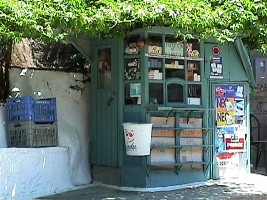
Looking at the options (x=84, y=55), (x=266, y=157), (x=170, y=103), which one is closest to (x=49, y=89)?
(x=84, y=55)

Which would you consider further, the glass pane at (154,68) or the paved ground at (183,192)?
the glass pane at (154,68)

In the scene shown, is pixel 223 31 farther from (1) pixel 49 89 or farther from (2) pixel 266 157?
(2) pixel 266 157

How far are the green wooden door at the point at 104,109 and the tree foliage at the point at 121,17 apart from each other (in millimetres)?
1481

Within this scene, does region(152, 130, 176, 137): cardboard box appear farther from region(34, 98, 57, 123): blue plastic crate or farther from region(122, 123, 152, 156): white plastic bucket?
region(34, 98, 57, 123): blue plastic crate

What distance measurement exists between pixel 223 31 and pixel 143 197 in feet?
9.60

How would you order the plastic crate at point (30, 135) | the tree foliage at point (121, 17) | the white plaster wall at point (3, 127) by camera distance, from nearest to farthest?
the tree foliage at point (121, 17), the plastic crate at point (30, 135), the white plaster wall at point (3, 127)

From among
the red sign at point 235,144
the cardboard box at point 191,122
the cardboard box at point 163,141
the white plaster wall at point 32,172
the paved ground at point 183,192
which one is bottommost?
the paved ground at point 183,192

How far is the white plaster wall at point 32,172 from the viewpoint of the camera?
25.4 ft

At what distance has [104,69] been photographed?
30.8ft

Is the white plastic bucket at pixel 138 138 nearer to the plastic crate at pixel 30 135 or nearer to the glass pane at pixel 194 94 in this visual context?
the glass pane at pixel 194 94

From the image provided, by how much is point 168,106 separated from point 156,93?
314mm

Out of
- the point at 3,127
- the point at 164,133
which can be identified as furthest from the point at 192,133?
the point at 3,127

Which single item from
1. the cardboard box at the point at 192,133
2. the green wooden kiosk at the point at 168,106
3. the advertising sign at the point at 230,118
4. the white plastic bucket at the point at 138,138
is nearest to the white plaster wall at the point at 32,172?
the green wooden kiosk at the point at 168,106

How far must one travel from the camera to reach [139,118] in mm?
8812
